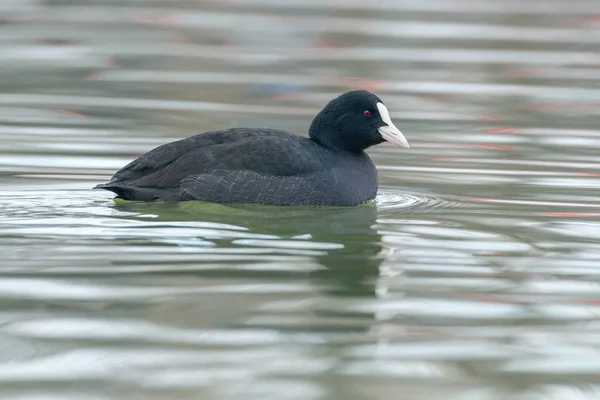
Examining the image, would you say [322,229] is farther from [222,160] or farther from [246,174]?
[222,160]

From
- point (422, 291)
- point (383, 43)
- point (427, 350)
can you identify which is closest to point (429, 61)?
point (383, 43)

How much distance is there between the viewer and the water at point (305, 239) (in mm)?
5488

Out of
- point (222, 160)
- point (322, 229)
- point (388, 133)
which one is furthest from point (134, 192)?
point (388, 133)

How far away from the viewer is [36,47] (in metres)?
16.8

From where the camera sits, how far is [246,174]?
9078 mm

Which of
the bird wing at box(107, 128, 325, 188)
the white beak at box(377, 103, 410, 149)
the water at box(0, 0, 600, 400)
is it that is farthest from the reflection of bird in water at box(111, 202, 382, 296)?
the white beak at box(377, 103, 410, 149)

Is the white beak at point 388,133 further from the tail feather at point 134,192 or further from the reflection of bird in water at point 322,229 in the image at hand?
the tail feather at point 134,192

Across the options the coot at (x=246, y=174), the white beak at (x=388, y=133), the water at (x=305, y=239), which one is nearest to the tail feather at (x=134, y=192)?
the coot at (x=246, y=174)

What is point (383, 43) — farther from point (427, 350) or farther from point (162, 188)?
point (427, 350)

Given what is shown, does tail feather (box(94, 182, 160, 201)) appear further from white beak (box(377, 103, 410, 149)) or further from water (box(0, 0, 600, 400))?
white beak (box(377, 103, 410, 149))

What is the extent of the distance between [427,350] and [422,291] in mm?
1072

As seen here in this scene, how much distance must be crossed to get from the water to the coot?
0.14 metres

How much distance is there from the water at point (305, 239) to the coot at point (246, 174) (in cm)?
14

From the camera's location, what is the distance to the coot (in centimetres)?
904
